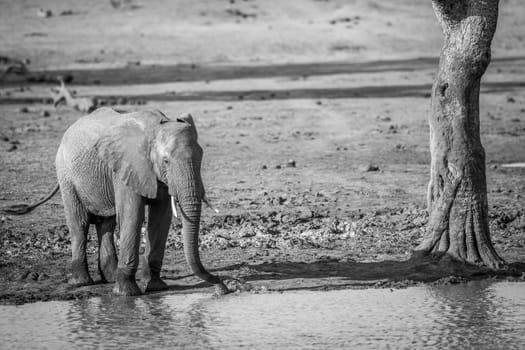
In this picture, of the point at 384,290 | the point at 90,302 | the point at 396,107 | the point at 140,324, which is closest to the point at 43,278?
the point at 90,302

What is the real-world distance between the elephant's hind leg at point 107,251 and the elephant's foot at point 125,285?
13.6 inches

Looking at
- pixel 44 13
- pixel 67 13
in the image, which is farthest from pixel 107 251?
pixel 67 13

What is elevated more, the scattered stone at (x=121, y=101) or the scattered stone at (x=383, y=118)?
the scattered stone at (x=121, y=101)

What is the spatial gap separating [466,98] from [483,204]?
952 millimetres

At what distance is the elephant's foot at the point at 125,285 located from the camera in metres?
9.20

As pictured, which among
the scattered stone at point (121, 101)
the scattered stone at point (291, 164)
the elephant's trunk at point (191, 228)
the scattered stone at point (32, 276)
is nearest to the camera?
the elephant's trunk at point (191, 228)

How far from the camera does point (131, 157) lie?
356 inches

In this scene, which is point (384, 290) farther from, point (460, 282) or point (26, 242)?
point (26, 242)

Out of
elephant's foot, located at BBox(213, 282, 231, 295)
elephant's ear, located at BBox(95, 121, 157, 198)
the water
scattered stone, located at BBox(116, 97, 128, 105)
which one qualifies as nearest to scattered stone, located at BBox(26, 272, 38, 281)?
the water

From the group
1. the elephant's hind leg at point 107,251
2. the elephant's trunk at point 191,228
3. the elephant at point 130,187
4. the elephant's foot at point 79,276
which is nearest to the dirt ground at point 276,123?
the elephant's foot at point 79,276

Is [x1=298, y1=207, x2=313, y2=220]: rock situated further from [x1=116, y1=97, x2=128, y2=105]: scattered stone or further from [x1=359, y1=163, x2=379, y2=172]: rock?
[x1=116, y1=97, x2=128, y2=105]: scattered stone

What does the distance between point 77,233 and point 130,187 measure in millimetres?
915

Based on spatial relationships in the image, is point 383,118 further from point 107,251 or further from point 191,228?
point 191,228

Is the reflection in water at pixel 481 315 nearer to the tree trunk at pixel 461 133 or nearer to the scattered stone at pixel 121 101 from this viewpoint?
the tree trunk at pixel 461 133
